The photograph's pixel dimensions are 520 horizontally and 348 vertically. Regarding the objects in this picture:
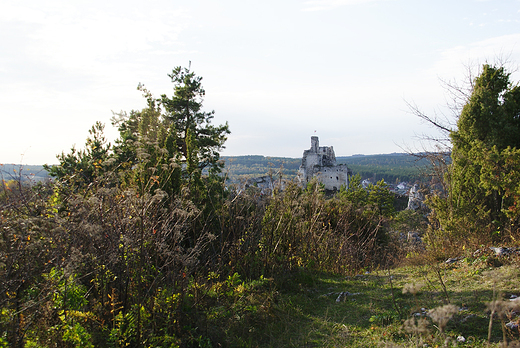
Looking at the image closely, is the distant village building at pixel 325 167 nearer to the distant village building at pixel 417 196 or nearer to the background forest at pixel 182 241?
the distant village building at pixel 417 196

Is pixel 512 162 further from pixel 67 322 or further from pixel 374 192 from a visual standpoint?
pixel 374 192

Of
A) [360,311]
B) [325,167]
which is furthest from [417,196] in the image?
[325,167]

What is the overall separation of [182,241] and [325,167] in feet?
156

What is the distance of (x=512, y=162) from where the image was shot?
6.14 metres

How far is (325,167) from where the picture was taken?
51875 millimetres

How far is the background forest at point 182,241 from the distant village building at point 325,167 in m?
38.1

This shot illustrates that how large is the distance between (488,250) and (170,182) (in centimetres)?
582

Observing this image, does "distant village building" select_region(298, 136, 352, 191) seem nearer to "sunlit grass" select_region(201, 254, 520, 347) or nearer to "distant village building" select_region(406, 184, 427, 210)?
"distant village building" select_region(406, 184, 427, 210)

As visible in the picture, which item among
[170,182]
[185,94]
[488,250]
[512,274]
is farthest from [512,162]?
[185,94]

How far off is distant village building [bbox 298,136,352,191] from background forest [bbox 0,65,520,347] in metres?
38.1

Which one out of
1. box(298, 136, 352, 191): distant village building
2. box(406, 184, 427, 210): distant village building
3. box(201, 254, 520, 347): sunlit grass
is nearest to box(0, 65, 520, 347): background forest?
box(201, 254, 520, 347): sunlit grass

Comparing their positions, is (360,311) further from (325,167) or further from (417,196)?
(325,167)

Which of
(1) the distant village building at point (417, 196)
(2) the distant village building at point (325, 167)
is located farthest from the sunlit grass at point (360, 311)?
(2) the distant village building at point (325, 167)

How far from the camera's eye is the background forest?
288 cm
